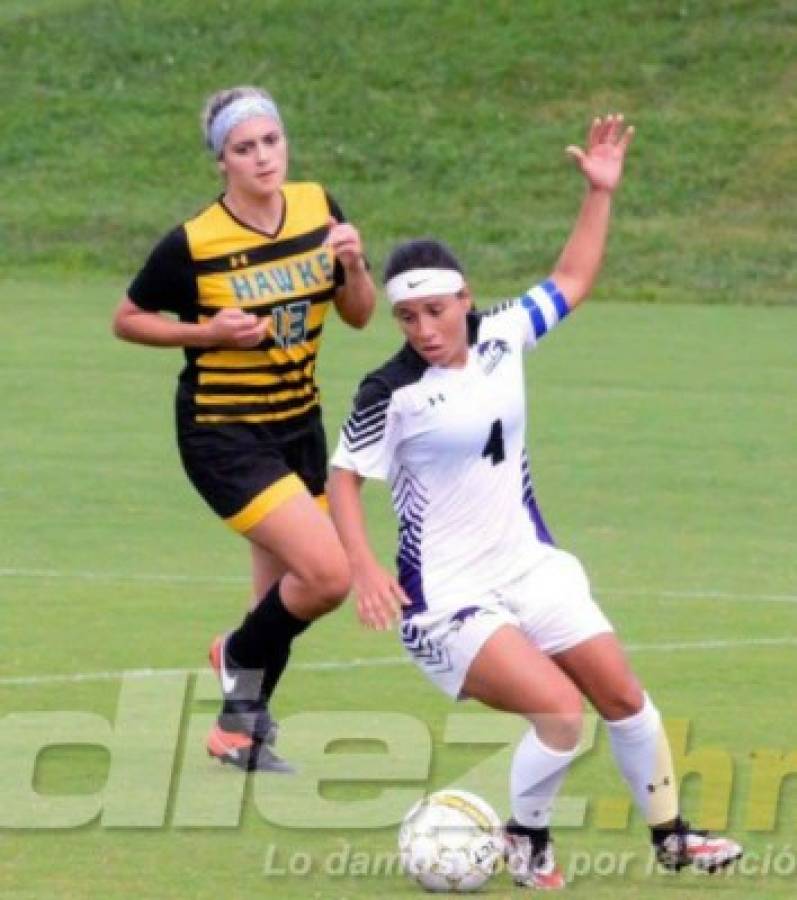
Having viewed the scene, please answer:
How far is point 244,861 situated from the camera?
28.3 feet

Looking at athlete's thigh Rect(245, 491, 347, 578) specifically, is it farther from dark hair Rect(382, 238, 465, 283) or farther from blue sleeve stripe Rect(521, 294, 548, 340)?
dark hair Rect(382, 238, 465, 283)

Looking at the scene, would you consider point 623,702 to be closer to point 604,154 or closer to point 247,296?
point 604,154

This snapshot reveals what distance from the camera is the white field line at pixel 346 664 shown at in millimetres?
11398

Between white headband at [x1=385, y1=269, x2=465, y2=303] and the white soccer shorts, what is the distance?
2.91 ft

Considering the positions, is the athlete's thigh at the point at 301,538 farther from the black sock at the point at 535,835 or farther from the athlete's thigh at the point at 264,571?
the black sock at the point at 535,835

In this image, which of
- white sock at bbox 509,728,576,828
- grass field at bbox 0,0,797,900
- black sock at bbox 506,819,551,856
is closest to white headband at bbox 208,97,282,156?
grass field at bbox 0,0,797,900

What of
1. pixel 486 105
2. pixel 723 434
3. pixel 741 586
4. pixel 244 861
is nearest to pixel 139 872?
pixel 244 861

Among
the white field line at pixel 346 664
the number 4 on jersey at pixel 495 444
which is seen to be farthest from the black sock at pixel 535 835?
the white field line at pixel 346 664

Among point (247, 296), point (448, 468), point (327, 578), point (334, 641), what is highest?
point (247, 296)

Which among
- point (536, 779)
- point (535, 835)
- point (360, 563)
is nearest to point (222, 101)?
point (360, 563)

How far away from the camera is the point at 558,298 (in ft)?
29.5

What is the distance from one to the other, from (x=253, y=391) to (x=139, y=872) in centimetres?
221

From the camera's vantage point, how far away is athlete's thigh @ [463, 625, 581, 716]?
26.8 ft

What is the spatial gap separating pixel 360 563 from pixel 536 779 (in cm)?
84
